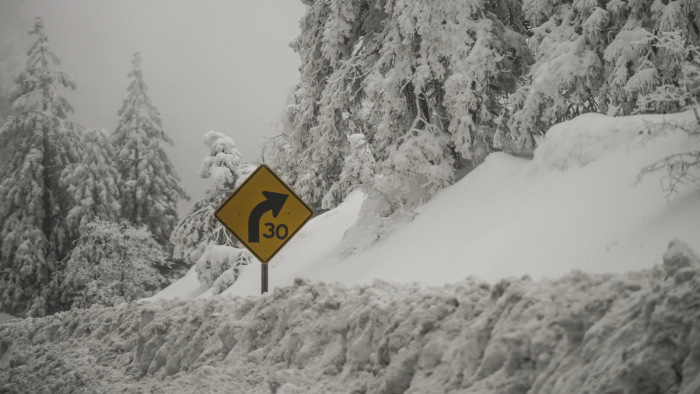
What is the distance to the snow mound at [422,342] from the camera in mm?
2037

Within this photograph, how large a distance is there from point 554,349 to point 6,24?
3331 inches

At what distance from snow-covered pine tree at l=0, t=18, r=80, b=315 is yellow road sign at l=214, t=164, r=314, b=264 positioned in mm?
26294

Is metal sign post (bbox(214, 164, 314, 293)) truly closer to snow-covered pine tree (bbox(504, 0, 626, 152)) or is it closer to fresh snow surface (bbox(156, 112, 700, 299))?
fresh snow surface (bbox(156, 112, 700, 299))

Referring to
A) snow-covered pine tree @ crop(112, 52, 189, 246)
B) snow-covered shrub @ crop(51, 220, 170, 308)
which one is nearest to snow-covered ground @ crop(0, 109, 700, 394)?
snow-covered shrub @ crop(51, 220, 170, 308)

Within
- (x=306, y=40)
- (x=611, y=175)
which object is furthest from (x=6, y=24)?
(x=611, y=175)

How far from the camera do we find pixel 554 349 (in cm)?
246

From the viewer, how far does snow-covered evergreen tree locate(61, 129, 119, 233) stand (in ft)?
96.8

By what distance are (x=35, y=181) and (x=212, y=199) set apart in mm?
13421

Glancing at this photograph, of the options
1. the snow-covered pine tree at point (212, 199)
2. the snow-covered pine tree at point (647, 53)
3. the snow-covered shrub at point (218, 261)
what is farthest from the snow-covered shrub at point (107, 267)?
the snow-covered pine tree at point (647, 53)

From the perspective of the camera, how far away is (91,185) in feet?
98.3

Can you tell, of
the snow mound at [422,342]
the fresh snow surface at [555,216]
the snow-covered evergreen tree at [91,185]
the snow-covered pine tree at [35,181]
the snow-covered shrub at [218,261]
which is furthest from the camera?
the snow-covered evergreen tree at [91,185]

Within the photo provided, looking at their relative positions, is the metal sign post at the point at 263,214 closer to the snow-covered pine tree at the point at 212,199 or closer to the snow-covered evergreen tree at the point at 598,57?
the snow-covered evergreen tree at the point at 598,57

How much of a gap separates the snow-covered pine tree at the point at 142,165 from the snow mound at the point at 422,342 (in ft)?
87.9

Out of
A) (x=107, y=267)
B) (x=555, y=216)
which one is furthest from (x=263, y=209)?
(x=107, y=267)
